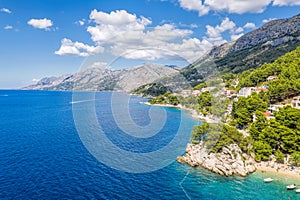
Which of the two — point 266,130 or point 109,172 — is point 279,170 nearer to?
point 266,130

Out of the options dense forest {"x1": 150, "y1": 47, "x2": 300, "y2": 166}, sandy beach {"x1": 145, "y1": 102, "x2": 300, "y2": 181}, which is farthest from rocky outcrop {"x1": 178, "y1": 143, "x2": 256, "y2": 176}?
sandy beach {"x1": 145, "y1": 102, "x2": 300, "y2": 181}

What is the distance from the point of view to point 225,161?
24125mm

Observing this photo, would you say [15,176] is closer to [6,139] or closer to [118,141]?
[118,141]

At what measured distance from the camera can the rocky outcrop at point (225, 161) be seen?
76.7 feet

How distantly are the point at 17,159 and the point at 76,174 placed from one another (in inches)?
363

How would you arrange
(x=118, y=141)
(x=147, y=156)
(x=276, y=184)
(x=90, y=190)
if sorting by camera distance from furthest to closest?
(x=118, y=141), (x=147, y=156), (x=276, y=184), (x=90, y=190)

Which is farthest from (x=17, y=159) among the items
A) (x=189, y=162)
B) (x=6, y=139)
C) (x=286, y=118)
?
(x=286, y=118)

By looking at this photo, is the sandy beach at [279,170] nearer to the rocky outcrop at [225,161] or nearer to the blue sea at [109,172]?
the rocky outcrop at [225,161]

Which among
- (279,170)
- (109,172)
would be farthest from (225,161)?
(109,172)

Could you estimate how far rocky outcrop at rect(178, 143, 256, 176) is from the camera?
23375 millimetres

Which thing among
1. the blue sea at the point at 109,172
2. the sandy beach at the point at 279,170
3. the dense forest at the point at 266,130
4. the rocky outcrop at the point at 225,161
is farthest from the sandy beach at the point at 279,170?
the blue sea at the point at 109,172

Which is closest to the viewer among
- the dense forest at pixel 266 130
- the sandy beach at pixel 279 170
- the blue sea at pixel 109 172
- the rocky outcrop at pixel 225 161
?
the blue sea at pixel 109 172

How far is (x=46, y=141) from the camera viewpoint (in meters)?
35.1

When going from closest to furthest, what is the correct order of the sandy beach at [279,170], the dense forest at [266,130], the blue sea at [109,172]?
1. the blue sea at [109,172]
2. the sandy beach at [279,170]
3. the dense forest at [266,130]
